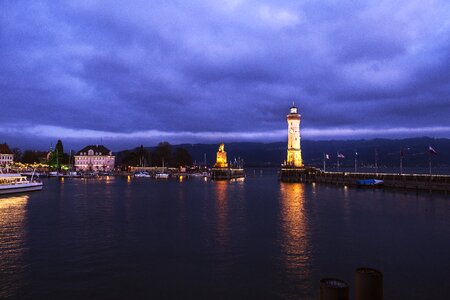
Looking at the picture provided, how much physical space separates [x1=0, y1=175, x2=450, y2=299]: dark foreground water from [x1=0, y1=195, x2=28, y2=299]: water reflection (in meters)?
0.07

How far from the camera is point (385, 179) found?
331 feet

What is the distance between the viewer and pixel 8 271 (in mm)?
23625

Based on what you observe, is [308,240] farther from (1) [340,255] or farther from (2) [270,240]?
(1) [340,255]

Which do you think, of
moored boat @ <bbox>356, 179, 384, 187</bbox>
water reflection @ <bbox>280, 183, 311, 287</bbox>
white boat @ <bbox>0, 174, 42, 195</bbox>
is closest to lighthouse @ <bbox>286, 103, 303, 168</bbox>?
moored boat @ <bbox>356, 179, 384, 187</bbox>

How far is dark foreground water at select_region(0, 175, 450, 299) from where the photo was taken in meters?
20.9

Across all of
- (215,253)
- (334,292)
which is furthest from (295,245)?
(334,292)

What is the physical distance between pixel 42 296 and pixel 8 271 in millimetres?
5319

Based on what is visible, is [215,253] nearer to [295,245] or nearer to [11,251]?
[295,245]

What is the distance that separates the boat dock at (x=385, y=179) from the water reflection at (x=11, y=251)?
67181mm

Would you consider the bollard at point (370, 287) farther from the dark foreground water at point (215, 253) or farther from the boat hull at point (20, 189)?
the boat hull at point (20, 189)

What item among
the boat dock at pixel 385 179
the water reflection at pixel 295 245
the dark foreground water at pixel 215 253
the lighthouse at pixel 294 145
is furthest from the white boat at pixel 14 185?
the lighthouse at pixel 294 145

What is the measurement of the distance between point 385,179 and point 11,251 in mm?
90719

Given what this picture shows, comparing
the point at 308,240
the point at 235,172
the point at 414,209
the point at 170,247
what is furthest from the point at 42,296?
the point at 235,172

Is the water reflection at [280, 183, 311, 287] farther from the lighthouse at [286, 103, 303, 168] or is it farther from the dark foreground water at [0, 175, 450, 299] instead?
the lighthouse at [286, 103, 303, 168]
